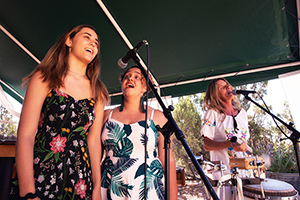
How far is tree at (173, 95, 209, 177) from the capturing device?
8328mm

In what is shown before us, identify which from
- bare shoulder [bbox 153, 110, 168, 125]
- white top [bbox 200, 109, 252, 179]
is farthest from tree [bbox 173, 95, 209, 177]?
bare shoulder [bbox 153, 110, 168, 125]

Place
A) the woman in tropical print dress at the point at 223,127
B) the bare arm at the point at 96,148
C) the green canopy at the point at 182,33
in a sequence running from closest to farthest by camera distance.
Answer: the bare arm at the point at 96,148
the woman in tropical print dress at the point at 223,127
the green canopy at the point at 182,33

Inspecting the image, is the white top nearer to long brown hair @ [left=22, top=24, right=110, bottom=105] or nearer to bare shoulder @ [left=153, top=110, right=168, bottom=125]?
bare shoulder @ [left=153, top=110, right=168, bottom=125]

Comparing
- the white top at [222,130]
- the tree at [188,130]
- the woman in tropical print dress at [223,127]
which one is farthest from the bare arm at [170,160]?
the tree at [188,130]

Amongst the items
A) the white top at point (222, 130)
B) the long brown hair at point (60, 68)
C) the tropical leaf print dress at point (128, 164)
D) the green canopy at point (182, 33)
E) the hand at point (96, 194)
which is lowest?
the hand at point (96, 194)

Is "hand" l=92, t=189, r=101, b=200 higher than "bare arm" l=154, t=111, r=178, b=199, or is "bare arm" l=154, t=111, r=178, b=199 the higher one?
"bare arm" l=154, t=111, r=178, b=199

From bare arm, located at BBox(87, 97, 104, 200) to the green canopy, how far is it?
7.59ft

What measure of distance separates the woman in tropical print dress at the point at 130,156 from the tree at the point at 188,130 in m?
7.22

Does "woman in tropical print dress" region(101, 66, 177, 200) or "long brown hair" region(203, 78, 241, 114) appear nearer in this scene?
"woman in tropical print dress" region(101, 66, 177, 200)

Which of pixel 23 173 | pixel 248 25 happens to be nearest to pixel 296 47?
pixel 248 25

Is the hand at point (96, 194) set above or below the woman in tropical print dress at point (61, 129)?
below

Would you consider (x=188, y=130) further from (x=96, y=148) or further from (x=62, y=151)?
(x=62, y=151)

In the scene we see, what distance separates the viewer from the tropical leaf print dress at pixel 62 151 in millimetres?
899

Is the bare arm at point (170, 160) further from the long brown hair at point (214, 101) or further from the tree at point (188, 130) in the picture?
the tree at point (188, 130)
